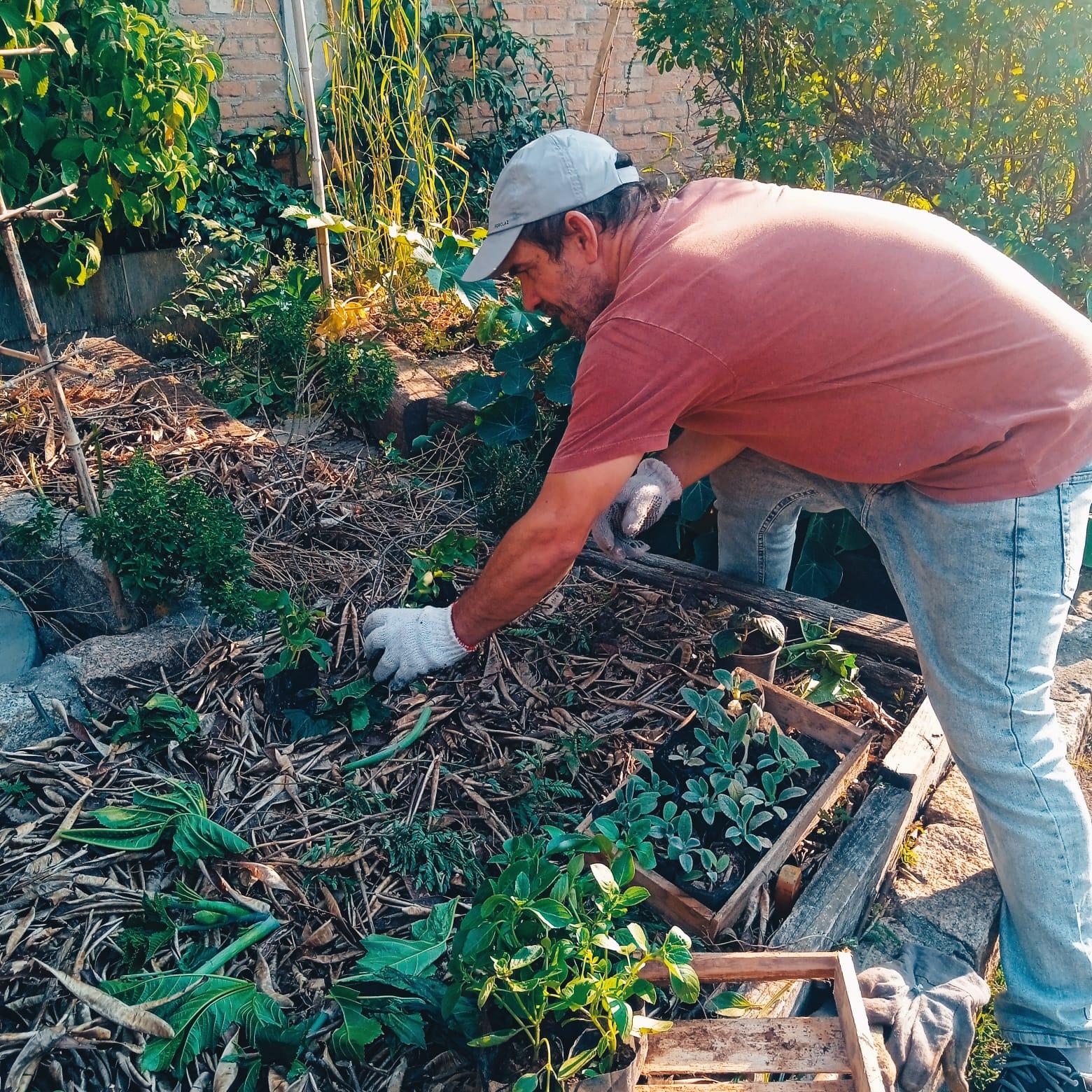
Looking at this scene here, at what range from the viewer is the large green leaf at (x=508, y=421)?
3.54 metres

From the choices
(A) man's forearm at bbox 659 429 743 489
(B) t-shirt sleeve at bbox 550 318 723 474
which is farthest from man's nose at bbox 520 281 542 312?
(A) man's forearm at bbox 659 429 743 489

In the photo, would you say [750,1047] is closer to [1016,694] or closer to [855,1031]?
[855,1031]

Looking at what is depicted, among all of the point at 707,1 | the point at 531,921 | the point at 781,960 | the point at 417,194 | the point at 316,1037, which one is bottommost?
the point at 316,1037

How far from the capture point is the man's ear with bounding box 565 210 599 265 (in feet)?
6.63

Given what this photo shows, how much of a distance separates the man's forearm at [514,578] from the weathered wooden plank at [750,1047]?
34.7 inches

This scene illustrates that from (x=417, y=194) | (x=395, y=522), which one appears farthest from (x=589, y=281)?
(x=417, y=194)

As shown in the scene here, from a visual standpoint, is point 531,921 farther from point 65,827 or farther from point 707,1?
point 707,1

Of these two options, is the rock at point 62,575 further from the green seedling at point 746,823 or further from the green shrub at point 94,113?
the green seedling at point 746,823

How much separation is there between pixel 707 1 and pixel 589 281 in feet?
7.67

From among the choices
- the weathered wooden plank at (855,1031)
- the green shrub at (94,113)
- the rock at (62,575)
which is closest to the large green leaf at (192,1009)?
the weathered wooden plank at (855,1031)

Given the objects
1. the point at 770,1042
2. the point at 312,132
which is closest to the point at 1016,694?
the point at 770,1042

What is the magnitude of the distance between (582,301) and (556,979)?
4.61 ft

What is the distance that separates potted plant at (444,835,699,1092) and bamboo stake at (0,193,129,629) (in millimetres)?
1523

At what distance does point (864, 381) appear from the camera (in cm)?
199
